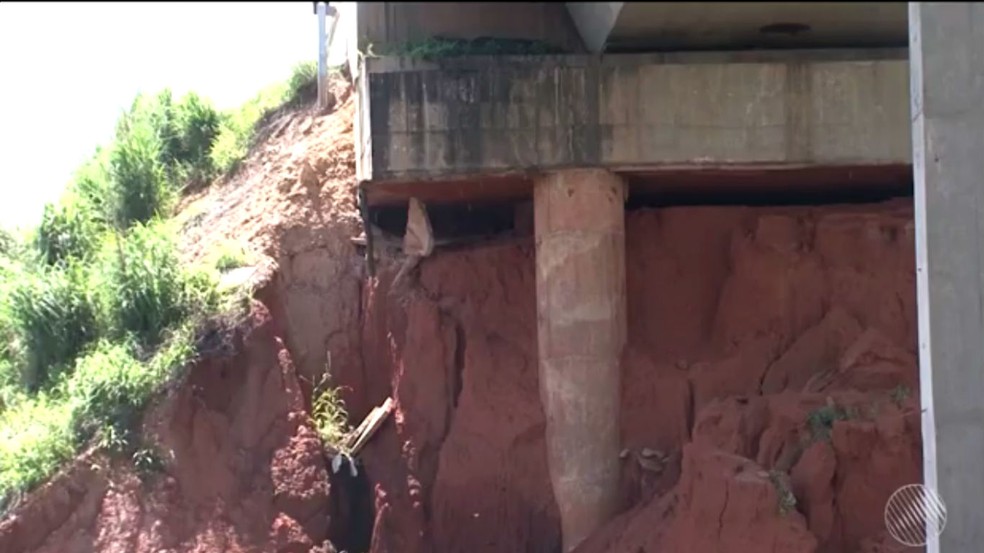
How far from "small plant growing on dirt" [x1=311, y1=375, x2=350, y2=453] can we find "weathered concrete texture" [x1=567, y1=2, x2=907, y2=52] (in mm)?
4689

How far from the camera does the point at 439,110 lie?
586 inches

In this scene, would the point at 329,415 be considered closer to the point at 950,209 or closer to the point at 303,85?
the point at 303,85

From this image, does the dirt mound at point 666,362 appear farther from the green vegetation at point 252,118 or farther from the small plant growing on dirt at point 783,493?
the green vegetation at point 252,118

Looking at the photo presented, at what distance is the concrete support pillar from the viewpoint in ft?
49.4

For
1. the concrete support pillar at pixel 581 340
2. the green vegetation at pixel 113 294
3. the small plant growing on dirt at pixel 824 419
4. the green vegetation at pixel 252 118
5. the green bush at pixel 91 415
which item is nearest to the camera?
the small plant growing on dirt at pixel 824 419

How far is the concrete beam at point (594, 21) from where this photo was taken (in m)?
11.9

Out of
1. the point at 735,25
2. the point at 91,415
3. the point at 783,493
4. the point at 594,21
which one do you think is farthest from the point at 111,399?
the point at 735,25

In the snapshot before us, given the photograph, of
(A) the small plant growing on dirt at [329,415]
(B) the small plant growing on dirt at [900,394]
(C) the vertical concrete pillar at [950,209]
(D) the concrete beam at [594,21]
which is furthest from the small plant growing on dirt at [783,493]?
(A) the small plant growing on dirt at [329,415]

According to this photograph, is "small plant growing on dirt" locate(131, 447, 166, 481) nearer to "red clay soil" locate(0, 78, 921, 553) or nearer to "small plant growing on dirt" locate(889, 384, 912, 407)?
"red clay soil" locate(0, 78, 921, 553)

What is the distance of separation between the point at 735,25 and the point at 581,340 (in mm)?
3480

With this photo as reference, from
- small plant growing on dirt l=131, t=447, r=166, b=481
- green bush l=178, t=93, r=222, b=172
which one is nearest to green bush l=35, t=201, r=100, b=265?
green bush l=178, t=93, r=222, b=172

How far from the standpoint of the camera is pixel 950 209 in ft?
41.9

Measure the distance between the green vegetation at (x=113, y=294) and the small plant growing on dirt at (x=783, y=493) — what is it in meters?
6.01

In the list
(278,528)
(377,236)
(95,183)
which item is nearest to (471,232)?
(377,236)
